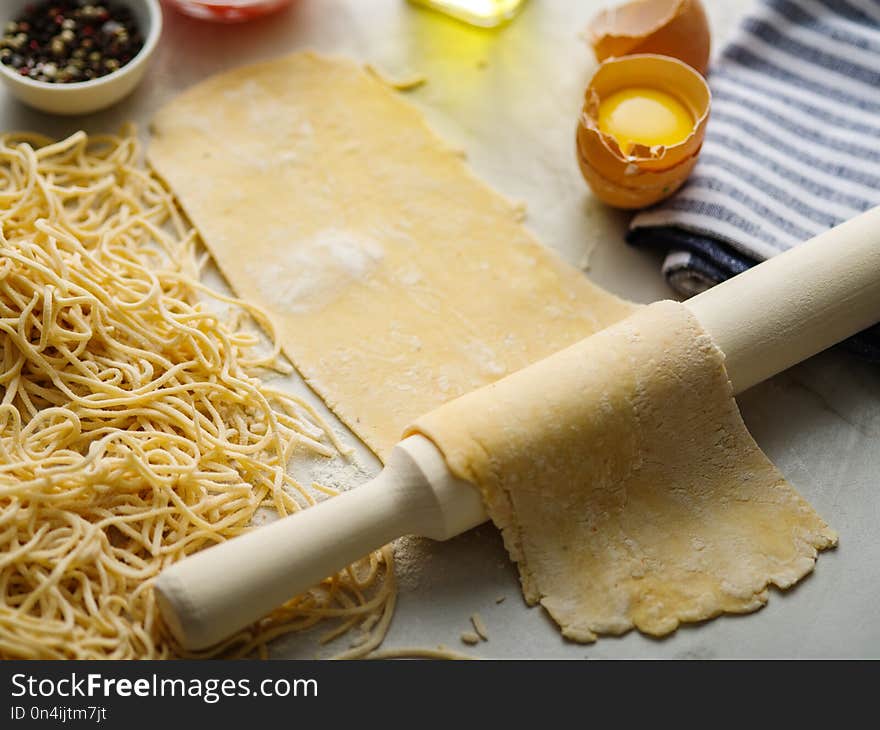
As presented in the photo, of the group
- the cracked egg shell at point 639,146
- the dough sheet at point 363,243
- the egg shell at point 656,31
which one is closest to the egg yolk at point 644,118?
the cracked egg shell at point 639,146

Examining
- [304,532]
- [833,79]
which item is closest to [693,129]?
[833,79]

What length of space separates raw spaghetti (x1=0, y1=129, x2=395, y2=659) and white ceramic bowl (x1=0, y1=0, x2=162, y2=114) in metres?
0.14

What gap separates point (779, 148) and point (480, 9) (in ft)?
2.30

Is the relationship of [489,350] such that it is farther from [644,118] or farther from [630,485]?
[644,118]

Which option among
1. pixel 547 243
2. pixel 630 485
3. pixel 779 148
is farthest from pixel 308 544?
pixel 779 148

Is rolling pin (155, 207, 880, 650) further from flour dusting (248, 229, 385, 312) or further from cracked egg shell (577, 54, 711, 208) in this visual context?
flour dusting (248, 229, 385, 312)

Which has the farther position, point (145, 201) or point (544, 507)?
point (145, 201)

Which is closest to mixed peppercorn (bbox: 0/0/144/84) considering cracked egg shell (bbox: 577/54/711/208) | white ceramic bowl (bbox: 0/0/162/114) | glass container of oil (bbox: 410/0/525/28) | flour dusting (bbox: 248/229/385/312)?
white ceramic bowl (bbox: 0/0/162/114)

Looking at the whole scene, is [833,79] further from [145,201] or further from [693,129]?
[145,201]

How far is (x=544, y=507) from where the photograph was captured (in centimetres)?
145

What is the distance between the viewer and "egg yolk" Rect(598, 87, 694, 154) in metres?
1.75
